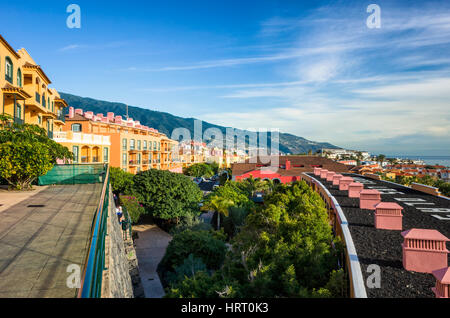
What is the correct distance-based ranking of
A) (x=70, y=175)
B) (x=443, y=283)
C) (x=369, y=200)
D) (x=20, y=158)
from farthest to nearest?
(x=70, y=175) → (x=369, y=200) → (x=20, y=158) → (x=443, y=283)

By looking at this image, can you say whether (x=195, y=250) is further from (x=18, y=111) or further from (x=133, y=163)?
(x=133, y=163)

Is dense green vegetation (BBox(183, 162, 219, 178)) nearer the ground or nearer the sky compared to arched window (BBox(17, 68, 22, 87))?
nearer the ground

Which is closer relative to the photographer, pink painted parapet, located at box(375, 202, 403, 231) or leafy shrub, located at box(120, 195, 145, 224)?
pink painted parapet, located at box(375, 202, 403, 231)

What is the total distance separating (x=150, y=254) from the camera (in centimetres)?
2300

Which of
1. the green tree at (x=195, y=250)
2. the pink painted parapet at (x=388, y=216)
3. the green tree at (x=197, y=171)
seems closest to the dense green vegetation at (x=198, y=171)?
the green tree at (x=197, y=171)

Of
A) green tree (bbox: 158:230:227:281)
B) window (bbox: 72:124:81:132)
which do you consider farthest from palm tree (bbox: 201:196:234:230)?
window (bbox: 72:124:81:132)

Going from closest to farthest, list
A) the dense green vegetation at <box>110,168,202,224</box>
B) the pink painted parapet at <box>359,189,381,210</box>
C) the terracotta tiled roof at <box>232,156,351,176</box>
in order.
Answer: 1. the pink painted parapet at <box>359,189,381,210</box>
2. the dense green vegetation at <box>110,168,202,224</box>
3. the terracotta tiled roof at <box>232,156,351,176</box>

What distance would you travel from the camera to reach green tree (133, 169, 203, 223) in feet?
97.2

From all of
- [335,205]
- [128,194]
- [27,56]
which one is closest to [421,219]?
[335,205]

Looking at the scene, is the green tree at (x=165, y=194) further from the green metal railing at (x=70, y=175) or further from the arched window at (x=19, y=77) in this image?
the arched window at (x=19, y=77)

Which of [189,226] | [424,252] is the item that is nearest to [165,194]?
[189,226]

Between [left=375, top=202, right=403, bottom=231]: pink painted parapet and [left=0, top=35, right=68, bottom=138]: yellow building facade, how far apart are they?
73.2ft

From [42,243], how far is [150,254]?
55.0ft

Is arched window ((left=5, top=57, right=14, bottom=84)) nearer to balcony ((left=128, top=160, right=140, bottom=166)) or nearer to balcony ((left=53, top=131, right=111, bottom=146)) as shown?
balcony ((left=53, top=131, right=111, bottom=146))
